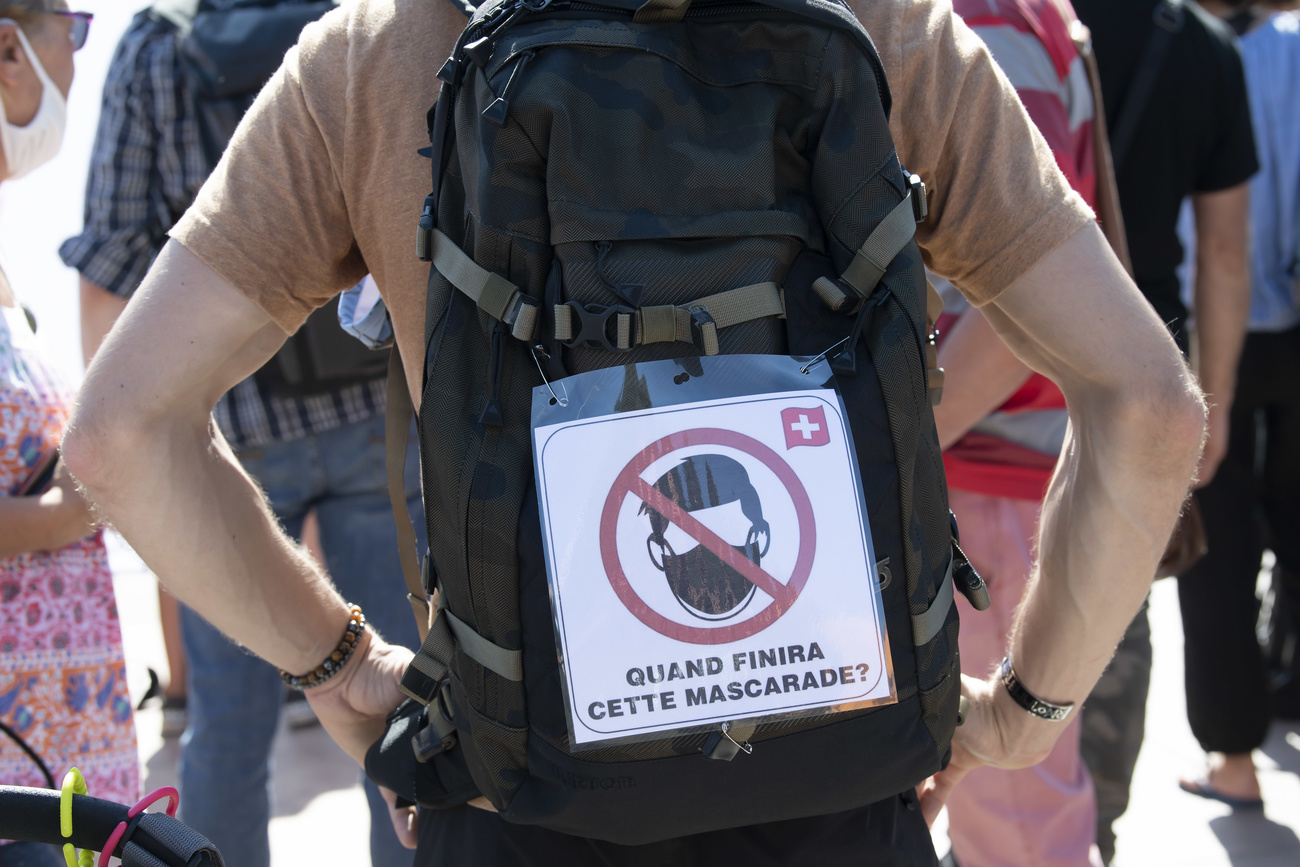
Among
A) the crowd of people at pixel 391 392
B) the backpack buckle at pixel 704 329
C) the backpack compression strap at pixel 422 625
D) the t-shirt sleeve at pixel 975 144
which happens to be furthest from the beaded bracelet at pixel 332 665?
the t-shirt sleeve at pixel 975 144

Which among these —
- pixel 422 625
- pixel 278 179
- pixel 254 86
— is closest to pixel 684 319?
pixel 278 179

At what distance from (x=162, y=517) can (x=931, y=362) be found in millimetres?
911

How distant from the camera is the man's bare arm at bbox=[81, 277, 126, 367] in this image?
2.39 metres

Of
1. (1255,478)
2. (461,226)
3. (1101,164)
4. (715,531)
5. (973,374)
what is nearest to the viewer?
(715,531)

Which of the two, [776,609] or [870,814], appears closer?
[776,609]

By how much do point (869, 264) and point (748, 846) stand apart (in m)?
0.65

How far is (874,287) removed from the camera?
1.10m

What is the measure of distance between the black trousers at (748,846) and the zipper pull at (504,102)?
777mm

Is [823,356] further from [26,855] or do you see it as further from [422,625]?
[26,855]

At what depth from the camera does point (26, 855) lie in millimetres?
1569

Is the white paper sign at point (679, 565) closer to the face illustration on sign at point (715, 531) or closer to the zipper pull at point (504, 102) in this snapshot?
the face illustration on sign at point (715, 531)

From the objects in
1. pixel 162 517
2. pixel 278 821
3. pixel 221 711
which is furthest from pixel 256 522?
pixel 278 821

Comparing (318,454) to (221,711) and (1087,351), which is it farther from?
(1087,351)

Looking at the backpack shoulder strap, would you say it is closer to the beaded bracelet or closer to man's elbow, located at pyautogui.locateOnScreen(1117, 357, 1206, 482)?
man's elbow, located at pyautogui.locateOnScreen(1117, 357, 1206, 482)
